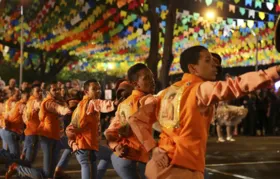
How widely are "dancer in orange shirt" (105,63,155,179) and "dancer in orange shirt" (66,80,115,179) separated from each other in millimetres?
976

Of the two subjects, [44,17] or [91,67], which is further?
[91,67]

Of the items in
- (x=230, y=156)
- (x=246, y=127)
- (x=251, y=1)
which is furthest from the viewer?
(x=251, y=1)

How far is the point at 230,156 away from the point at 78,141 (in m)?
6.69

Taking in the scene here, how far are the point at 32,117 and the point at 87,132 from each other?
2.68 meters

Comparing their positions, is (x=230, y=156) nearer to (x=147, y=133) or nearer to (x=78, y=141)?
(x=78, y=141)

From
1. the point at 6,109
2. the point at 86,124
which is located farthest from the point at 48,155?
the point at 6,109

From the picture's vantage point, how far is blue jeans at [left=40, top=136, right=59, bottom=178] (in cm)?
800

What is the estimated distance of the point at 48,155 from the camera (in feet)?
26.3

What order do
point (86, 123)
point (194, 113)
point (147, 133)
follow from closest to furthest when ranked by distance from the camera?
1. point (194, 113)
2. point (147, 133)
3. point (86, 123)

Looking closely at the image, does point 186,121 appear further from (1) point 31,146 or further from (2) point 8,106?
(2) point 8,106

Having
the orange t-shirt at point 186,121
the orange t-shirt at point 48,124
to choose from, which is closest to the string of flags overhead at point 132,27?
the orange t-shirt at point 48,124

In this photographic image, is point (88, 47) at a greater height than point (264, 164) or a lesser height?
greater

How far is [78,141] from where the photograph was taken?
21.0ft

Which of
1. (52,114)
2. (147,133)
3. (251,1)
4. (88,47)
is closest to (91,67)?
(88,47)
